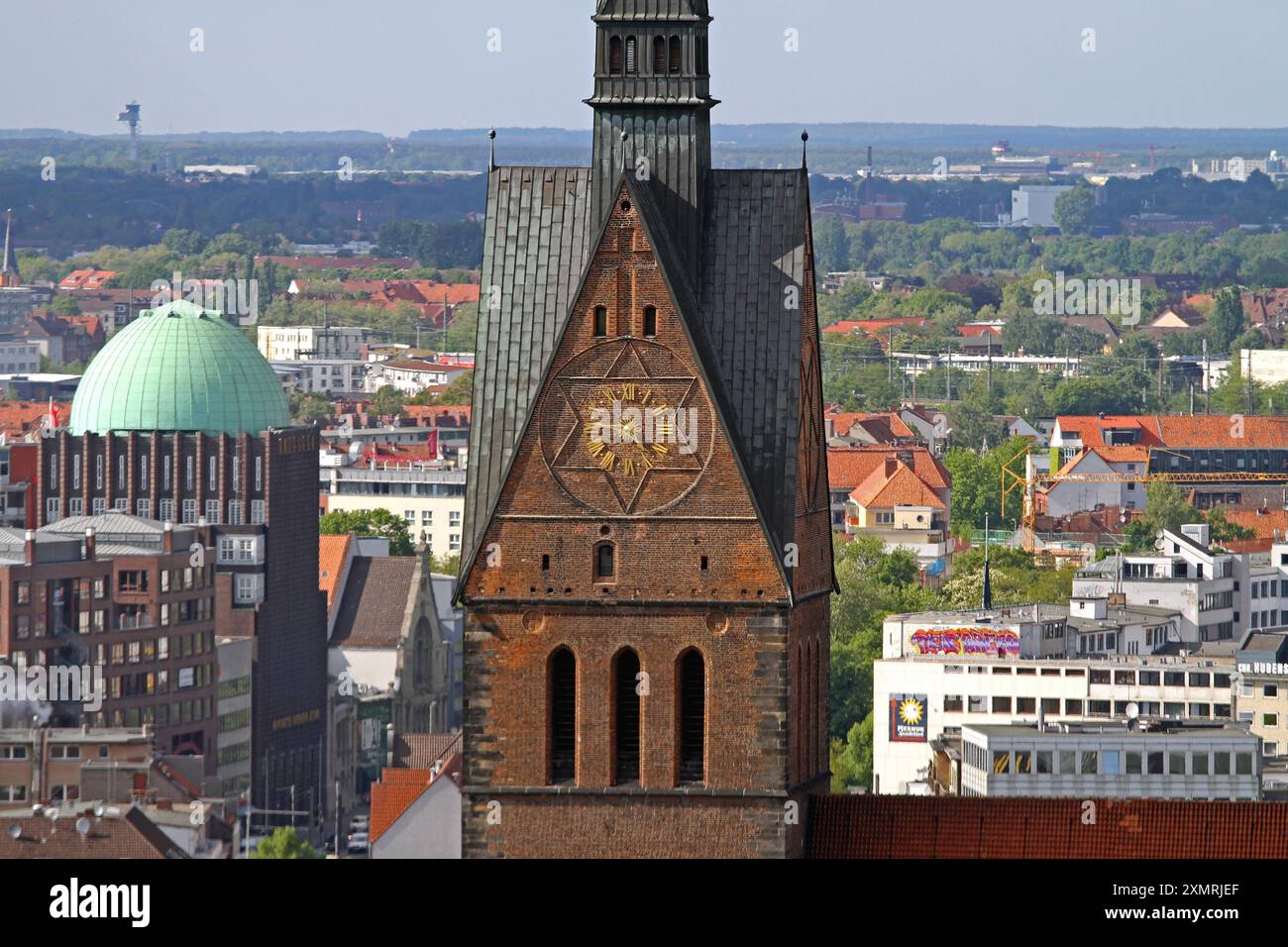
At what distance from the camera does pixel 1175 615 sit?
139750mm

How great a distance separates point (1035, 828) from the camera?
166ft

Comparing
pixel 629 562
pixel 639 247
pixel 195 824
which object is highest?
pixel 639 247

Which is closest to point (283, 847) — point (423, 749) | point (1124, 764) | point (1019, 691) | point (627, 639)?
point (423, 749)

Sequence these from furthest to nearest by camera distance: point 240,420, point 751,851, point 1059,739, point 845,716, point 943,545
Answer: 1. point 943,545
2. point 240,420
3. point 845,716
4. point 1059,739
5. point 751,851

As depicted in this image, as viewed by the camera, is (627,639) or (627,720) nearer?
(627,639)

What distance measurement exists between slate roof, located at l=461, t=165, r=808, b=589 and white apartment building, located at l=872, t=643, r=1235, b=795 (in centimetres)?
6268

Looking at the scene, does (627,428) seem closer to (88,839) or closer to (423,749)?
(88,839)

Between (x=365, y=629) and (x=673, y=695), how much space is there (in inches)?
3583

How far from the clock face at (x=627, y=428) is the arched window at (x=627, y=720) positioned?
1715 millimetres

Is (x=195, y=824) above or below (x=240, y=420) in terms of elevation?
below

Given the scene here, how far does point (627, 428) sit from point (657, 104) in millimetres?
3632

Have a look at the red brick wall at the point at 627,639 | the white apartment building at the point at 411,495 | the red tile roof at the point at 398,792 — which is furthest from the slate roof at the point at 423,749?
the white apartment building at the point at 411,495
